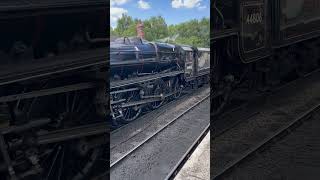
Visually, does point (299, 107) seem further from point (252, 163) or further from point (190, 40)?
point (190, 40)

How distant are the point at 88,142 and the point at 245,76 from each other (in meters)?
0.80

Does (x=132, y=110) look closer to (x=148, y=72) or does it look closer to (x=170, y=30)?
(x=148, y=72)

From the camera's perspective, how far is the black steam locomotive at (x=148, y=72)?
1229 millimetres

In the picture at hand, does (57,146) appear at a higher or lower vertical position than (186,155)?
higher

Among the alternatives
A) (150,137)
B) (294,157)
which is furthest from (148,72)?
(294,157)

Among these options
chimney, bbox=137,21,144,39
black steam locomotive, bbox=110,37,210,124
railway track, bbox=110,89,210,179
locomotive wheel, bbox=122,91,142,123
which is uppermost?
chimney, bbox=137,21,144,39

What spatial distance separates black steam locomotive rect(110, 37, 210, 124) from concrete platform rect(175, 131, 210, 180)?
25cm

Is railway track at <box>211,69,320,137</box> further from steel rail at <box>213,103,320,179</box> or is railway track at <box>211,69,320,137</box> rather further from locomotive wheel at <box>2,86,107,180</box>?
locomotive wheel at <box>2,86,107,180</box>

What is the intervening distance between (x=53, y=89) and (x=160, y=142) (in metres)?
0.57

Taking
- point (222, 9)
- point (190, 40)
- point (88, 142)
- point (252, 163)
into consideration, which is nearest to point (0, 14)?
point (88, 142)

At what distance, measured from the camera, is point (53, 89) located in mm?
1107

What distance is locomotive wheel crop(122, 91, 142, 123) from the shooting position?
1.29 metres

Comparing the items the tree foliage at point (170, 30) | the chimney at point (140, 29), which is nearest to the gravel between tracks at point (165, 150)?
the tree foliage at point (170, 30)

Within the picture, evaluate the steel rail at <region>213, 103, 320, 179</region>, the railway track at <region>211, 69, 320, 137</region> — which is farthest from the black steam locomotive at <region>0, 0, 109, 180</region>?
the steel rail at <region>213, 103, 320, 179</region>
